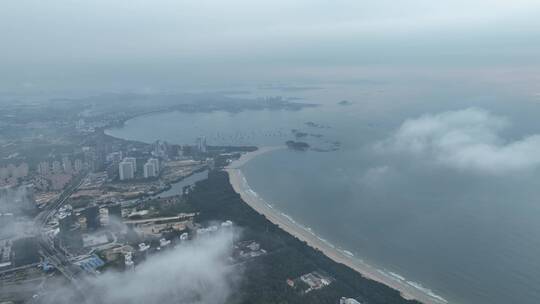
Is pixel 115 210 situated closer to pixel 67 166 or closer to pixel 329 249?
pixel 329 249

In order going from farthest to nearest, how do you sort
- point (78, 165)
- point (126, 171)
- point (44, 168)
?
1. point (78, 165)
2. point (44, 168)
3. point (126, 171)

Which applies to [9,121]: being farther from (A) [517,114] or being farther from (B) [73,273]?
(A) [517,114]

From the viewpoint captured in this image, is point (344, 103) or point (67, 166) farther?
point (344, 103)

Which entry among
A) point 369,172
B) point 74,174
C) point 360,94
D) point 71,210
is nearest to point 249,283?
point 71,210

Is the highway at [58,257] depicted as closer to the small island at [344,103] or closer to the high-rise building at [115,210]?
the high-rise building at [115,210]

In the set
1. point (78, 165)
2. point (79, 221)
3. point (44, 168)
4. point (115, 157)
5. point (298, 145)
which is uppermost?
point (298, 145)

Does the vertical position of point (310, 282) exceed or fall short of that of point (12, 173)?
it exceeds it

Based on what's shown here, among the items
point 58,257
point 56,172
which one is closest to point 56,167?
point 56,172
